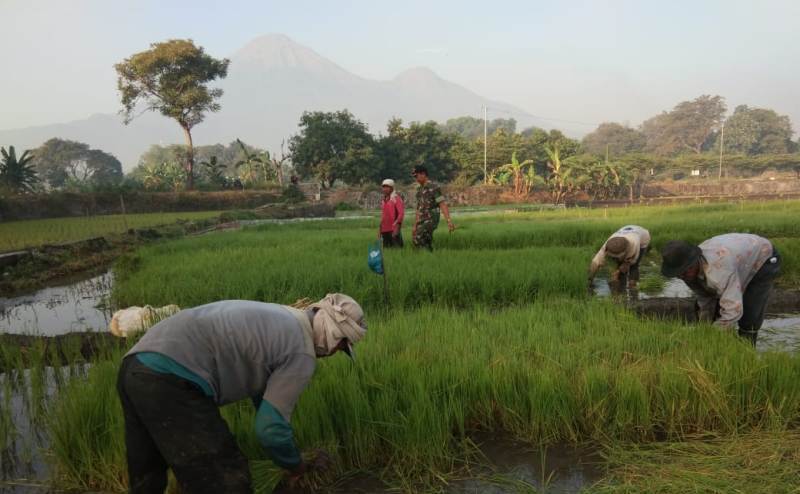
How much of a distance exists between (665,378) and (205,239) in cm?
892

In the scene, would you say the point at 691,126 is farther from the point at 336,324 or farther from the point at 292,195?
the point at 336,324

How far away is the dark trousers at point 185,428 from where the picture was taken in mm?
1550

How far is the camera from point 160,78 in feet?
89.5

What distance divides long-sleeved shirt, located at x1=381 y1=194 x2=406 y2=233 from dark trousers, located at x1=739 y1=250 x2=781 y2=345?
4.07 meters

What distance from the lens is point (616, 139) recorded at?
248 feet

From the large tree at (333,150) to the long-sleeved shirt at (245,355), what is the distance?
2643 cm

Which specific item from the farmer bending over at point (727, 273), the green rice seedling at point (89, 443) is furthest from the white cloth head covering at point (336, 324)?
the farmer bending over at point (727, 273)

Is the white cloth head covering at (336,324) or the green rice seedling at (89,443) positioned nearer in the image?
the white cloth head covering at (336,324)

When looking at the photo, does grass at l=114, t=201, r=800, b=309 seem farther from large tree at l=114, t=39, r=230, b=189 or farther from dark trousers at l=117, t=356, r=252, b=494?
large tree at l=114, t=39, r=230, b=189

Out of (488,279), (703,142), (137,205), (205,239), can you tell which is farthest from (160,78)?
(703,142)

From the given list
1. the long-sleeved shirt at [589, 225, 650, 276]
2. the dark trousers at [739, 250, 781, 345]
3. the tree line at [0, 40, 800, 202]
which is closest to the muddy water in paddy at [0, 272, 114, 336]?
the long-sleeved shirt at [589, 225, 650, 276]

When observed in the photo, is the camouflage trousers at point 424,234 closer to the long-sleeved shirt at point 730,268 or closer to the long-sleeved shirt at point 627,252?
the long-sleeved shirt at point 627,252

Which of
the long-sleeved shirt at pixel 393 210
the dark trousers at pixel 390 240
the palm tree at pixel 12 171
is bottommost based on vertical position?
the dark trousers at pixel 390 240

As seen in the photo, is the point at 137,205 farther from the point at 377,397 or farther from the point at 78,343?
the point at 377,397
